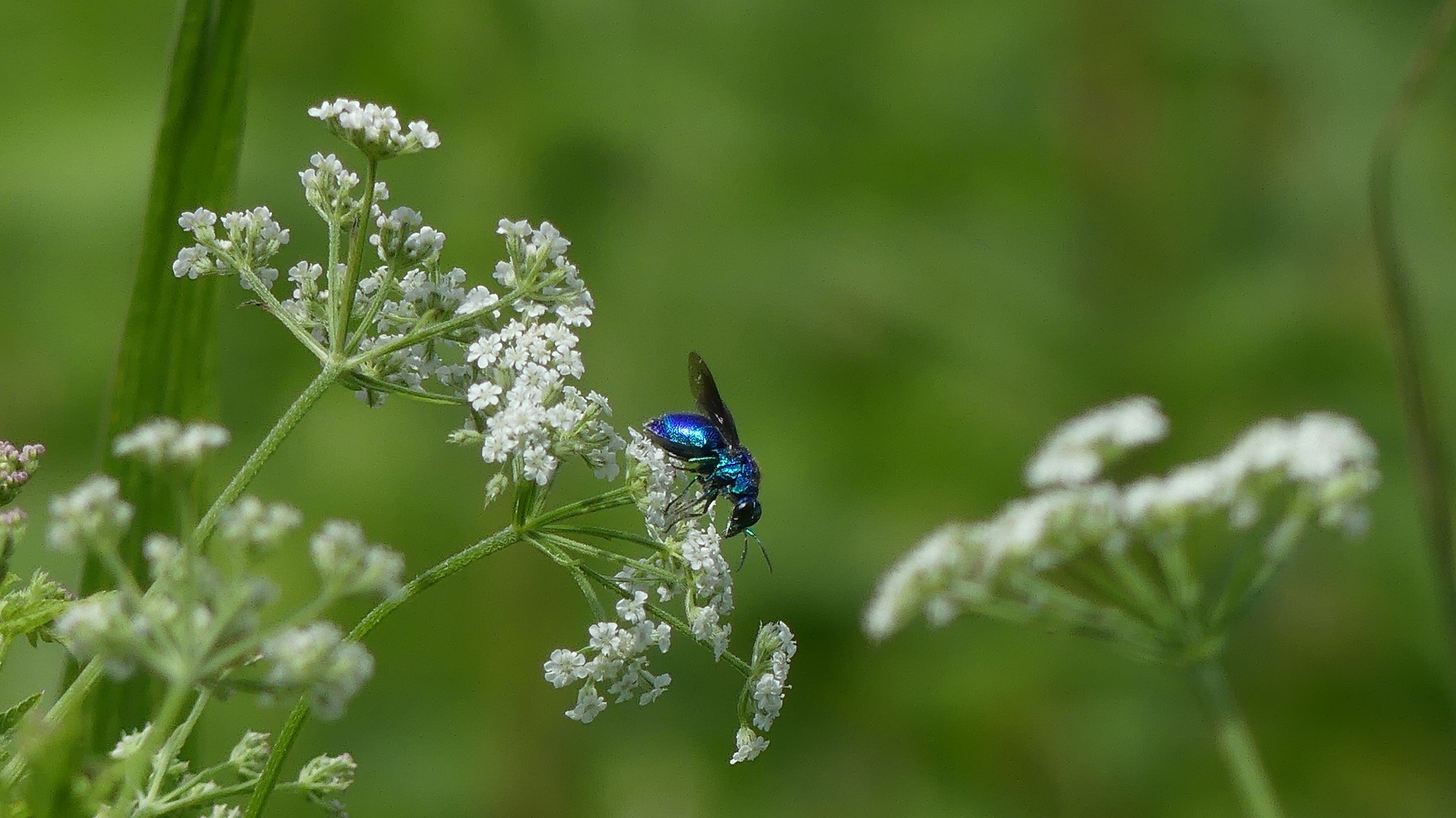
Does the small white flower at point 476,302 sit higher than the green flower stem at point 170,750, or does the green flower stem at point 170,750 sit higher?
the small white flower at point 476,302

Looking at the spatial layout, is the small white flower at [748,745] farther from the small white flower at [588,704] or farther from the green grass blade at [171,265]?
the green grass blade at [171,265]

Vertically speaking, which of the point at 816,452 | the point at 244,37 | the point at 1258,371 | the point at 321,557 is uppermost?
the point at 1258,371

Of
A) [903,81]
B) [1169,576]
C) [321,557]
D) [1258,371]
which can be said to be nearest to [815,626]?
[1258,371]

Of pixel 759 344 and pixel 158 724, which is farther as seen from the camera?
pixel 759 344

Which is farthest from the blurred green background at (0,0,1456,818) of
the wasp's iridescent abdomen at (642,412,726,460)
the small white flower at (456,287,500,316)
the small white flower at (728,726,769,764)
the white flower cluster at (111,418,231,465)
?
the white flower cluster at (111,418,231,465)

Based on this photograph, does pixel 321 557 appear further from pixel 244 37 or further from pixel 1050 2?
pixel 1050 2

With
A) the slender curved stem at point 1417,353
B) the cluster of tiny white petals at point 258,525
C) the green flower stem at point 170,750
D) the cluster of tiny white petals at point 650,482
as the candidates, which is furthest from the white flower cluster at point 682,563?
the slender curved stem at point 1417,353

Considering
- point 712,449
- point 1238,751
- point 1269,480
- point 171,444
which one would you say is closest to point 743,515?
point 712,449
